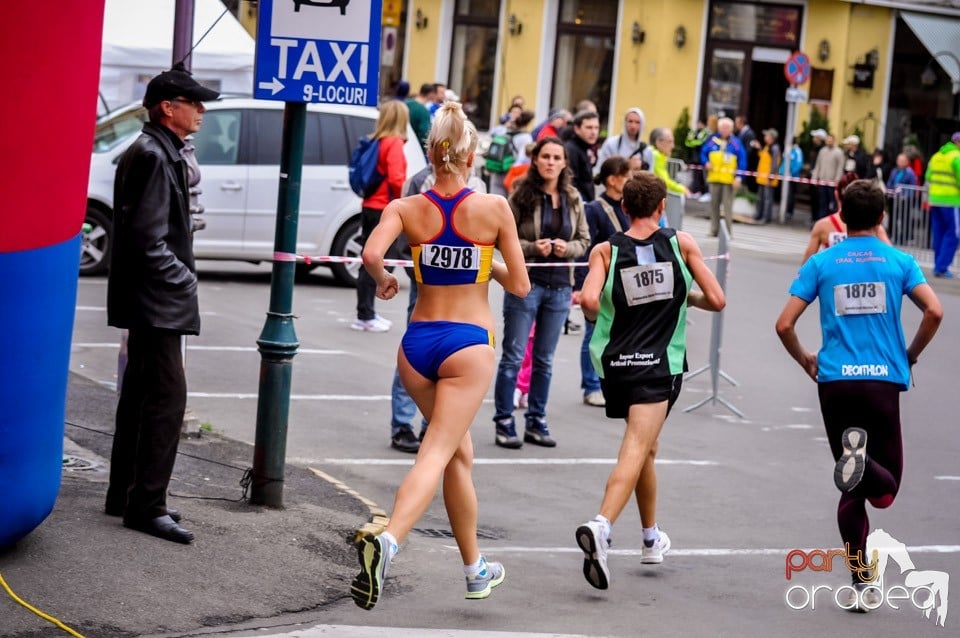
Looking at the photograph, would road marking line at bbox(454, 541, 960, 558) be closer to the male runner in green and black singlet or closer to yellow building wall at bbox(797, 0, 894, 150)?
the male runner in green and black singlet

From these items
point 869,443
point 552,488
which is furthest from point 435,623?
point 552,488

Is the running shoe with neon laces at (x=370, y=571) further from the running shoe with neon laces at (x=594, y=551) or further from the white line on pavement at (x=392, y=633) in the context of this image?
the running shoe with neon laces at (x=594, y=551)

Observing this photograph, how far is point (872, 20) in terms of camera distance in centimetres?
3278

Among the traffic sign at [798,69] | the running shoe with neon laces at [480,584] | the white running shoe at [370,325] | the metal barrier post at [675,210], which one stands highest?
the traffic sign at [798,69]

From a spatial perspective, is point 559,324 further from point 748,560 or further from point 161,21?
point 161,21

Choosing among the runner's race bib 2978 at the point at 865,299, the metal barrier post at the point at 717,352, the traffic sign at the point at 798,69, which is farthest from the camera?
the traffic sign at the point at 798,69

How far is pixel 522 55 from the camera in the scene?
120 ft

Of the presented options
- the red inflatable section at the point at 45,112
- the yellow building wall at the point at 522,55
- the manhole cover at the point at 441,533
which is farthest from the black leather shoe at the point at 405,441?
the yellow building wall at the point at 522,55

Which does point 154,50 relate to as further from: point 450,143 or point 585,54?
point 585,54

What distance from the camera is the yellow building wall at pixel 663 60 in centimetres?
3366

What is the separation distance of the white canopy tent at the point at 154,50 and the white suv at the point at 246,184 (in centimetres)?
306

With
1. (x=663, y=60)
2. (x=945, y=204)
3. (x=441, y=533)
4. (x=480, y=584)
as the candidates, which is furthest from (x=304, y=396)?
(x=663, y=60)

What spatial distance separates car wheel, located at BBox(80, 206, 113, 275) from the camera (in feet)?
51.8

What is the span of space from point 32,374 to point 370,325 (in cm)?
835
